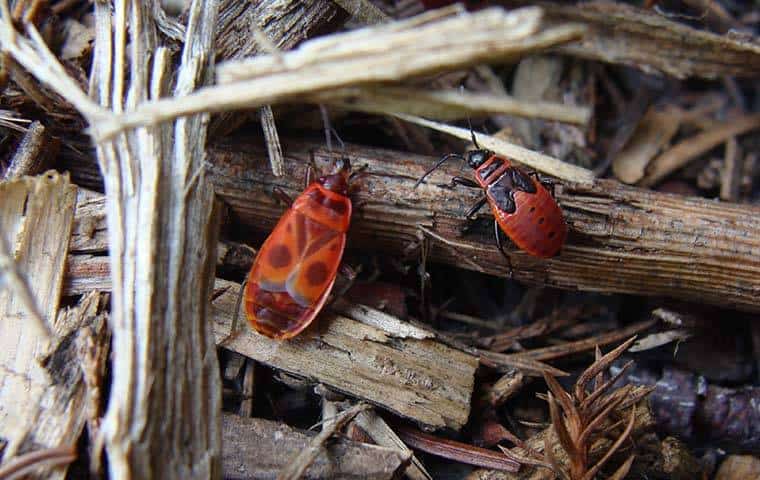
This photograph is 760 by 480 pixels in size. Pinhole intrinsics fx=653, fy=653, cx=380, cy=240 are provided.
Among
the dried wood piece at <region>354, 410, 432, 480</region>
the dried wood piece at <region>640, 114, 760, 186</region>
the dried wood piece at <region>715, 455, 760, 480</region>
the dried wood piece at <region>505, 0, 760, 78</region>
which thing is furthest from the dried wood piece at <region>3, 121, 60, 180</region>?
the dried wood piece at <region>715, 455, 760, 480</region>

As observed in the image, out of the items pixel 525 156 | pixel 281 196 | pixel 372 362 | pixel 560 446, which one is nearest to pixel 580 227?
pixel 525 156

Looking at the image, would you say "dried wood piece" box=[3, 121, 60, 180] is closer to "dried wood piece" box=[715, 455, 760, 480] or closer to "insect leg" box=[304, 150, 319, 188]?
"insect leg" box=[304, 150, 319, 188]

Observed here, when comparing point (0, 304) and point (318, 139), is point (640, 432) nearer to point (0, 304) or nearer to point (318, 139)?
point (318, 139)

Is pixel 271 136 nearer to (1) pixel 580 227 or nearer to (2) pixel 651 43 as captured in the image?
(1) pixel 580 227

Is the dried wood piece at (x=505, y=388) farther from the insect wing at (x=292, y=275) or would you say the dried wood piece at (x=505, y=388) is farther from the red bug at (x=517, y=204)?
the insect wing at (x=292, y=275)

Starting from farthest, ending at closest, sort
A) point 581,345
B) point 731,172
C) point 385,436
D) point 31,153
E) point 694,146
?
point 694,146 < point 731,172 < point 581,345 < point 31,153 < point 385,436

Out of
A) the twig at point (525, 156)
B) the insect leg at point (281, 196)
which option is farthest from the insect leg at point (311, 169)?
the twig at point (525, 156)
